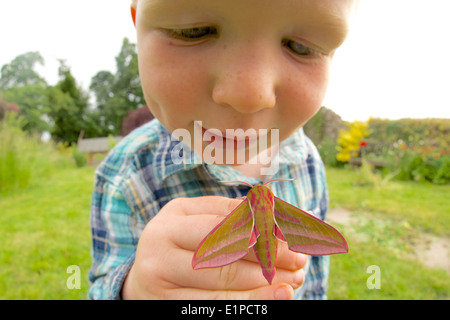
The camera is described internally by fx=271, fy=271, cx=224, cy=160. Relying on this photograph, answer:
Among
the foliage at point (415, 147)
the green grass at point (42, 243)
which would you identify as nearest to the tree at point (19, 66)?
the green grass at point (42, 243)

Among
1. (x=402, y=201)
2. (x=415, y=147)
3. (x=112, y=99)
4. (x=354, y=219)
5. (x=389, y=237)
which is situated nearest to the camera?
(x=389, y=237)

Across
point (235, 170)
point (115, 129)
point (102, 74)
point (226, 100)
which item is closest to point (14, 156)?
point (235, 170)

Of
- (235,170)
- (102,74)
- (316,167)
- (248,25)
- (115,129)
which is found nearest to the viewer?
(248,25)

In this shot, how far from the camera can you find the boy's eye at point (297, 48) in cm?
37

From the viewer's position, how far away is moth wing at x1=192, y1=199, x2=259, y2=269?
1.02 ft

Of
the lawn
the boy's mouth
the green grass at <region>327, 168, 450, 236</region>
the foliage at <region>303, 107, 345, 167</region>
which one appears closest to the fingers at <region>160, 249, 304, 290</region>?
the boy's mouth

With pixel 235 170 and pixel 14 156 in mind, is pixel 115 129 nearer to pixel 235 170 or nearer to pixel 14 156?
pixel 14 156

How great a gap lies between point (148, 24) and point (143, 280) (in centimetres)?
40

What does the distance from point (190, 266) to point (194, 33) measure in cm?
34

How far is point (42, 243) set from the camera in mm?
2508

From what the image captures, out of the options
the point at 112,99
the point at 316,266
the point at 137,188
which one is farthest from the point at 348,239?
the point at 112,99

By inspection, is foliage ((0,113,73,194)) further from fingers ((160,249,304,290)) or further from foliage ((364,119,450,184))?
foliage ((364,119,450,184))

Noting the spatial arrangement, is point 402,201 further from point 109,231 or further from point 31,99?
point 31,99

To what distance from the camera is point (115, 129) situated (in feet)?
55.4
